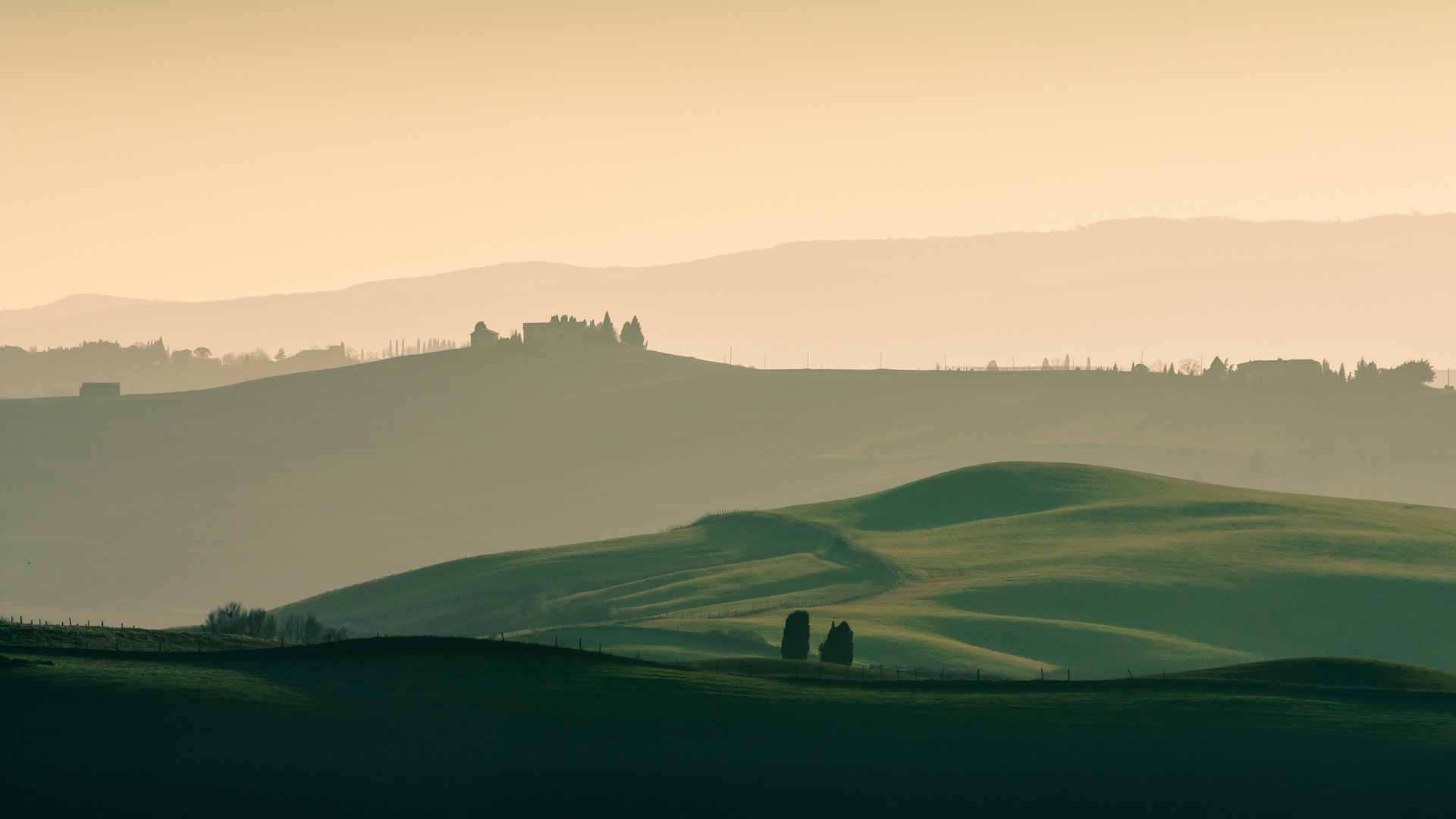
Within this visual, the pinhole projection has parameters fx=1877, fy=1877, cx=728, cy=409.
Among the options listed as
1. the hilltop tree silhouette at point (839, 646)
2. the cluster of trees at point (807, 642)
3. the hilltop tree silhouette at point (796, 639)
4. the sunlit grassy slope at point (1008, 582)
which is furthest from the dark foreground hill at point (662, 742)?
the sunlit grassy slope at point (1008, 582)

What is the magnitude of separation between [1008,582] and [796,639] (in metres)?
38.9

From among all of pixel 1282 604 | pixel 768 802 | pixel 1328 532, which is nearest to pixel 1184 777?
pixel 768 802

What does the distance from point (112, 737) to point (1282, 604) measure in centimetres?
8658

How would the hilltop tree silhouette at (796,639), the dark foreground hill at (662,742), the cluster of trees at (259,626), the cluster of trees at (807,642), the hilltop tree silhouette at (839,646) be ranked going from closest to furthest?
the dark foreground hill at (662,742) → the hilltop tree silhouette at (839,646) → the cluster of trees at (807,642) → the hilltop tree silhouette at (796,639) → the cluster of trees at (259,626)

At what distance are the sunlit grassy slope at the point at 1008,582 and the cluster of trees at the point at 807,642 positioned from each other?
8262mm

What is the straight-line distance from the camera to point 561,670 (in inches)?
2574

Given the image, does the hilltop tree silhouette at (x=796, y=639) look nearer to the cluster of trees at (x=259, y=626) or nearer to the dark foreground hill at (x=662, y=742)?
the cluster of trees at (x=259, y=626)

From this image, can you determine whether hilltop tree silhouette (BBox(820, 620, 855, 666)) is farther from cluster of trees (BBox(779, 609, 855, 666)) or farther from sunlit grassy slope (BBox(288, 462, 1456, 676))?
sunlit grassy slope (BBox(288, 462, 1456, 676))

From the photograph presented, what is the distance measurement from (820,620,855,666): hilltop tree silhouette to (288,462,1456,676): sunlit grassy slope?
9.70 meters

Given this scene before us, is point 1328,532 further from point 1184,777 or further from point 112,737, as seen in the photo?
point 112,737

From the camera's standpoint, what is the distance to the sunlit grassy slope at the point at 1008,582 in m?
108

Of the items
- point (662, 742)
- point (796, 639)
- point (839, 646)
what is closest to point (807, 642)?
point (796, 639)

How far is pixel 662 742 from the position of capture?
5544 centimetres

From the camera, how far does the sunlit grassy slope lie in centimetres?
10844
